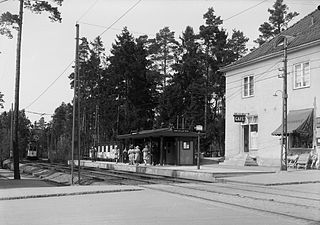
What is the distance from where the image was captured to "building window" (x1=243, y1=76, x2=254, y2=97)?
3651cm

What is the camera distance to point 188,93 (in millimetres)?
64062

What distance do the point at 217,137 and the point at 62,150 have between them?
2116 centimetres

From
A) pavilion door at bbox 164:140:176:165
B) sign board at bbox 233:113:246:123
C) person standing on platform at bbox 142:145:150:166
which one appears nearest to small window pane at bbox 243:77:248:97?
sign board at bbox 233:113:246:123

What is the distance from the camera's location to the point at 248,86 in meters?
36.9

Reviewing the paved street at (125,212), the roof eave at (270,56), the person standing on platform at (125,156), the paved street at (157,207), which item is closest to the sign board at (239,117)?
the roof eave at (270,56)

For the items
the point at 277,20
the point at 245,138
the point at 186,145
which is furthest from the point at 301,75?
the point at 277,20

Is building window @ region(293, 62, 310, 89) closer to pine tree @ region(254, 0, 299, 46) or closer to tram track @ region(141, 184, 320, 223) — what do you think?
tram track @ region(141, 184, 320, 223)

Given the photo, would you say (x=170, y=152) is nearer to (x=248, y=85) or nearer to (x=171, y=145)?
(x=171, y=145)

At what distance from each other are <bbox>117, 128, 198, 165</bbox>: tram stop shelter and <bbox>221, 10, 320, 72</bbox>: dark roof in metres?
7.10

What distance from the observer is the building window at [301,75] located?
3038cm

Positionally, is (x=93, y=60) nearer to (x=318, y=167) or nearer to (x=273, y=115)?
(x=273, y=115)

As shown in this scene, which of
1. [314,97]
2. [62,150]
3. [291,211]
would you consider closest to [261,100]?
[314,97]

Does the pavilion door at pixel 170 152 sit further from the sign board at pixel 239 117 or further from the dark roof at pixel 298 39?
the dark roof at pixel 298 39

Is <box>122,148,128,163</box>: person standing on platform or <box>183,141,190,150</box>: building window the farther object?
<box>122,148,128,163</box>: person standing on platform
